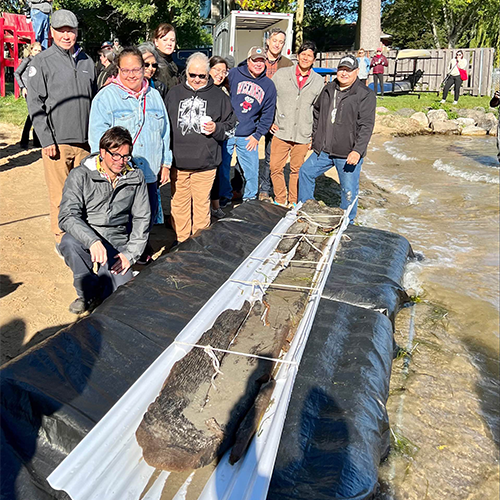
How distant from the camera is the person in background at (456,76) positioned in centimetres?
1766

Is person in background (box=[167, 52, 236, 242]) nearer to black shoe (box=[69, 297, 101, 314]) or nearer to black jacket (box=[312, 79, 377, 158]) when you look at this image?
black jacket (box=[312, 79, 377, 158])

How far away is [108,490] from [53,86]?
354 cm

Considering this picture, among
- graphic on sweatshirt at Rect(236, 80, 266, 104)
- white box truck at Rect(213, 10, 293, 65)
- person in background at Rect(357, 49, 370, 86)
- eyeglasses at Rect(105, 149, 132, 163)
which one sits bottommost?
eyeglasses at Rect(105, 149, 132, 163)

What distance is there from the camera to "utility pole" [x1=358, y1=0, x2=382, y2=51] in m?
22.0

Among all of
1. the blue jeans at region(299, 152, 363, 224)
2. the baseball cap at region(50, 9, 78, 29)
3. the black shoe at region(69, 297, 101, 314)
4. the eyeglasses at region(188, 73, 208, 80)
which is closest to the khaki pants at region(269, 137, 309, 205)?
the blue jeans at region(299, 152, 363, 224)

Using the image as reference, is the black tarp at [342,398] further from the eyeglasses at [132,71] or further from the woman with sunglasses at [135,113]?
the eyeglasses at [132,71]

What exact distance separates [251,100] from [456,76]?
48.2 ft

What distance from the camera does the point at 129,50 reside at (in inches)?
150

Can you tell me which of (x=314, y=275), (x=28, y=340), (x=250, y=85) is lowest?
(x=28, y=340)

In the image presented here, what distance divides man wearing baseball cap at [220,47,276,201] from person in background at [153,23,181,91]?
706 mm

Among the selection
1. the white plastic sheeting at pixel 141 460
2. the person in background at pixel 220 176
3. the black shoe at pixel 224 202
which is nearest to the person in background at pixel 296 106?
the person in background at pixel 220 176

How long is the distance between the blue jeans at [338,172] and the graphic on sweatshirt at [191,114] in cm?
156

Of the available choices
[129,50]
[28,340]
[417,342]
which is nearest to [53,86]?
[129,50]

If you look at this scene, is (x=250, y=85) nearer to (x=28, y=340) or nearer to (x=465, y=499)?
(x=28, y=340)
